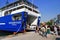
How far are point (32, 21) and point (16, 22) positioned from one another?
17.9 feet

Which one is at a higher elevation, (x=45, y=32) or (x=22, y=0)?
(x=22, y=0)

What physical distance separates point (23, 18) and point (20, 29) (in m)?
1.07

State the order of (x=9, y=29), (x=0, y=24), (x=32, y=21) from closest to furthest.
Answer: (x=9, y=29)
(x=0, y=24)
(x=32, y=21)

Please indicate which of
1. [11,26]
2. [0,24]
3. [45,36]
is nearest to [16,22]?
[11,26]

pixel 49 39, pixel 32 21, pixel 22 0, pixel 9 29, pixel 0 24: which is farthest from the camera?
pixel 22 0

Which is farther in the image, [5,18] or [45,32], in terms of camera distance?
[5,18]

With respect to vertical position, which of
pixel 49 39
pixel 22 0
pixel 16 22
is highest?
pixel 22 0

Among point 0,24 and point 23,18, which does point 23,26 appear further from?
point 0,24

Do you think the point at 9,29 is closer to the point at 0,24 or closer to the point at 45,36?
the point at 0,24

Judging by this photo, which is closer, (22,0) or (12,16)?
(12,16)

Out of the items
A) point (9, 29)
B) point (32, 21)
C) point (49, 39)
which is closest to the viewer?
point (49, 39)

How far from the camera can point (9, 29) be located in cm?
1366

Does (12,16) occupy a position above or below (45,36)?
above

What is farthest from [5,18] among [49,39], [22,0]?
[22,0]
